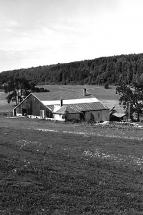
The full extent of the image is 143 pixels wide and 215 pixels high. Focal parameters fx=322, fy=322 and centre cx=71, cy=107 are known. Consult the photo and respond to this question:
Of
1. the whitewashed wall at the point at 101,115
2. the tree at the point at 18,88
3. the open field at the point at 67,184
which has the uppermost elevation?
the tree at the point at 18,88

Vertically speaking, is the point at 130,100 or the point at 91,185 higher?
the point at 130,100

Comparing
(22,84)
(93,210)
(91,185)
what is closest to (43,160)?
(91,185)

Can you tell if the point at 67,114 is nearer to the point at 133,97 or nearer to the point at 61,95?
the point at 61,95

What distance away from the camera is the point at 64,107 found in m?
79.2

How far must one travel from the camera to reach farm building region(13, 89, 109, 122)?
79125mm

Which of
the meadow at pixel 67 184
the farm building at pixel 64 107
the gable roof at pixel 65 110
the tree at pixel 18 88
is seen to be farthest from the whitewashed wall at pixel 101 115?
the meadow at pixel 67 184

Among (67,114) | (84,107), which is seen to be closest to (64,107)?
(67,114)

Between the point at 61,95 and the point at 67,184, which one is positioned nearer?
the point at 67,184

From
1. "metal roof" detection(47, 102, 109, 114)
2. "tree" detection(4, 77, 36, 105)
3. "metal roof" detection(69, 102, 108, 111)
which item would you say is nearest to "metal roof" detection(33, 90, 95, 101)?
"metal roof" detection(47, 102, 109, 114)

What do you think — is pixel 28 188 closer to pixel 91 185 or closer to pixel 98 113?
pixel 91 185

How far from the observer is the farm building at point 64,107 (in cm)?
7912

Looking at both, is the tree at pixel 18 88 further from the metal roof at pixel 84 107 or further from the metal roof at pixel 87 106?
the metal roof at pixel 87 106

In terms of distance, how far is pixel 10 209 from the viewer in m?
12.4

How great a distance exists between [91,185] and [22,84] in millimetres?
109339
